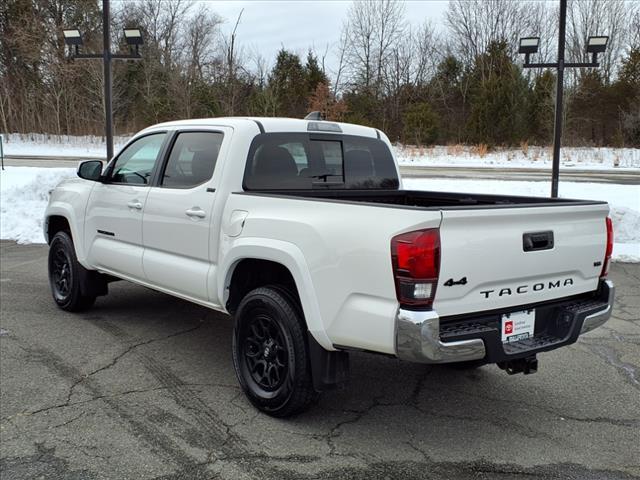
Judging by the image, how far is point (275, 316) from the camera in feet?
12.1

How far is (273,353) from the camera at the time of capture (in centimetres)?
381

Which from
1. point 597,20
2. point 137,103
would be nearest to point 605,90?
point 597,20

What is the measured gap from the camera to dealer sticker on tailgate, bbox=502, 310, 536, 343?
3.35 meters

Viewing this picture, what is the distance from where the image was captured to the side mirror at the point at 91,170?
555 centimetres

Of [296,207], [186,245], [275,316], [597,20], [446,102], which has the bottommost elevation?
[275,316]

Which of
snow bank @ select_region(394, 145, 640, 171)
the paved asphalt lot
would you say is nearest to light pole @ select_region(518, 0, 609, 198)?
the paved asphalt lot

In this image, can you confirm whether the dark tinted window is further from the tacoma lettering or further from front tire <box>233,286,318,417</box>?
the tacoma lettering

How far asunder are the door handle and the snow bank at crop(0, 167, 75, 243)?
7077mm

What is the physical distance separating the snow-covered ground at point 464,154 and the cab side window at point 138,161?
21772 mm

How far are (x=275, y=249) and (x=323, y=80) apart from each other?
43.9 m

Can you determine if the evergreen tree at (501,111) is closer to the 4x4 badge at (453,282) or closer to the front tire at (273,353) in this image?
the front tire at (273,353)

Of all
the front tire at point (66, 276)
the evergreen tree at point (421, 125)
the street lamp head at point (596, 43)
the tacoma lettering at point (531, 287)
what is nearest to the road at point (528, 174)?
the street lamp head at point (596, 43)

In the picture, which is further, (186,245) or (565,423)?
(186,245)

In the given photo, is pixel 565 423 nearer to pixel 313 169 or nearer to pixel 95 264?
pixel 313 169
